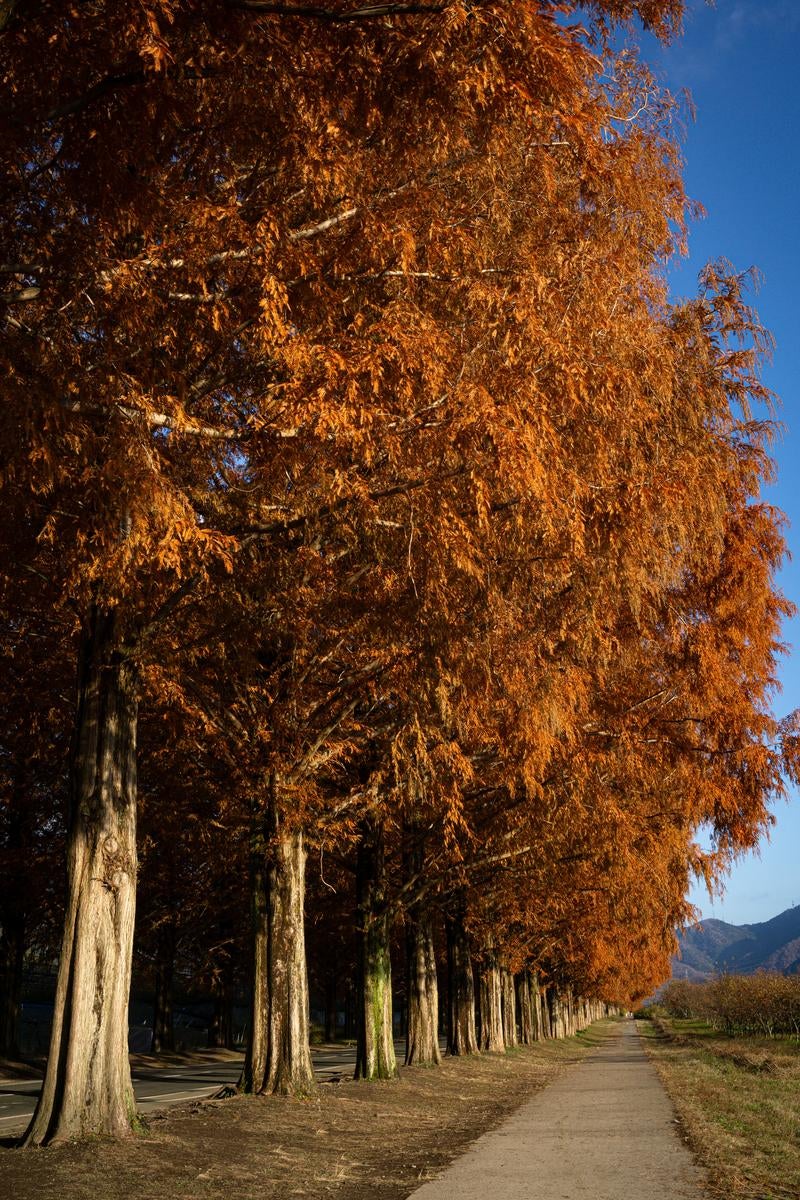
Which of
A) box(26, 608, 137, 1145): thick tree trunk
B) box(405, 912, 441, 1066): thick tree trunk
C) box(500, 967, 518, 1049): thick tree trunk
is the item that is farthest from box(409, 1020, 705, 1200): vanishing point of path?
box(500, 967, 518, 1049): thick tree trunk

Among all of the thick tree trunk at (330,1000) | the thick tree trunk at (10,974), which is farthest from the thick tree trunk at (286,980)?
the thick tree trunk at (330,1000)

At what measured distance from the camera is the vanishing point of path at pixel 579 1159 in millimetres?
7100

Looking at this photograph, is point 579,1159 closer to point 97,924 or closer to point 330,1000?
point 97,924

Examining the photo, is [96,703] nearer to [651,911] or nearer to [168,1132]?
[168,1132]

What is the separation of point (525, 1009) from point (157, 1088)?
2941 centimetres

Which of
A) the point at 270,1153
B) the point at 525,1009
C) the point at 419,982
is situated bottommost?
the point at 525,1009

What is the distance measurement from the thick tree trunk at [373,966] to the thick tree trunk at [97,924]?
913cm

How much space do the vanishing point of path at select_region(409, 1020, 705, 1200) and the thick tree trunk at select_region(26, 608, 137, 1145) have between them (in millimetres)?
3082

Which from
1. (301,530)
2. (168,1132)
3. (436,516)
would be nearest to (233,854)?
(168,1132)

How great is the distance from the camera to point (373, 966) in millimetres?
18422

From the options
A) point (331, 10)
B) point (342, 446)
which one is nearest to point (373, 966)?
point (342, 446)

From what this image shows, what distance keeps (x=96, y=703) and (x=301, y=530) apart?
9.54ft

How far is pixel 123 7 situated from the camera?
516 centimetres

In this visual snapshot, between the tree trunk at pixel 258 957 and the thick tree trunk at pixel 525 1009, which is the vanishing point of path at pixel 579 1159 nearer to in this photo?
the tree trunk at pixel 258 957
